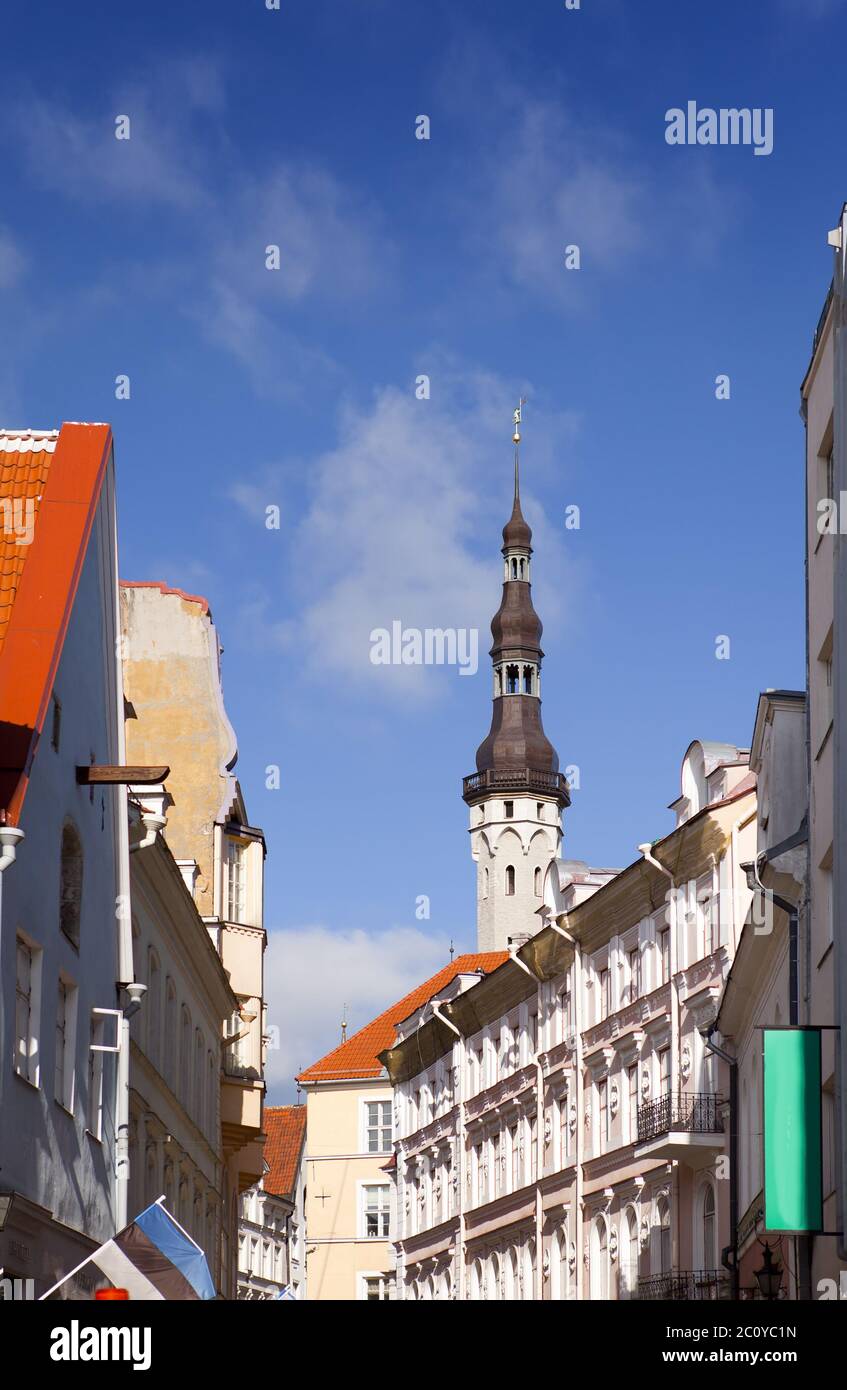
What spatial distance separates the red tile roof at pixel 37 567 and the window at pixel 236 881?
22.6m

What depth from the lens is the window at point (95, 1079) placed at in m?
23.4

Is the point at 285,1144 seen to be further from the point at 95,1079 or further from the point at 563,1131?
the point at 95,1079

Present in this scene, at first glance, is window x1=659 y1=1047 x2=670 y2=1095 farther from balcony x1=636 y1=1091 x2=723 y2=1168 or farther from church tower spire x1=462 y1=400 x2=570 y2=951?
church tower spire x1=462 y1=400 x2=570 y2=951

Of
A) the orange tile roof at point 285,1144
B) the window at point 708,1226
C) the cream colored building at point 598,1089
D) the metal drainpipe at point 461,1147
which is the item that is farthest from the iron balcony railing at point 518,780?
the window at point 708,1226

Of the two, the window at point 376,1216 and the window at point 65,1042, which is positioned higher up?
the window at point 65,1042

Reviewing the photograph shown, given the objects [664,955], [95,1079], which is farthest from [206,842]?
[95,1079]

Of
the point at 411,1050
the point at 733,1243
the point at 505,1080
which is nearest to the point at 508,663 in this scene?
the point at 411,1050

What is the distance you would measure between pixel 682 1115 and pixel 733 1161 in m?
2.75

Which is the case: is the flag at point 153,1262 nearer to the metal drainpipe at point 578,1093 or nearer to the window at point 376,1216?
the metal drainpipe at point 578,1093

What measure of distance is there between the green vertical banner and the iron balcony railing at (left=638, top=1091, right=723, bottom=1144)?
54.5 feet

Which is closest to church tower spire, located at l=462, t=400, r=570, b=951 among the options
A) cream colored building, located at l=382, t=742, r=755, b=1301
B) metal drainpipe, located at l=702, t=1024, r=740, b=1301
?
cream colored building, located at l=382, t=742, r=755, b=1301

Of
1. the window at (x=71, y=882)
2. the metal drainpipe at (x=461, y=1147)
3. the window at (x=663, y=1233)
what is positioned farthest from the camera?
the metal drainpipe at (x=461, y=1147)

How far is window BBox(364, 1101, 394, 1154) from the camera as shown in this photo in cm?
7944
